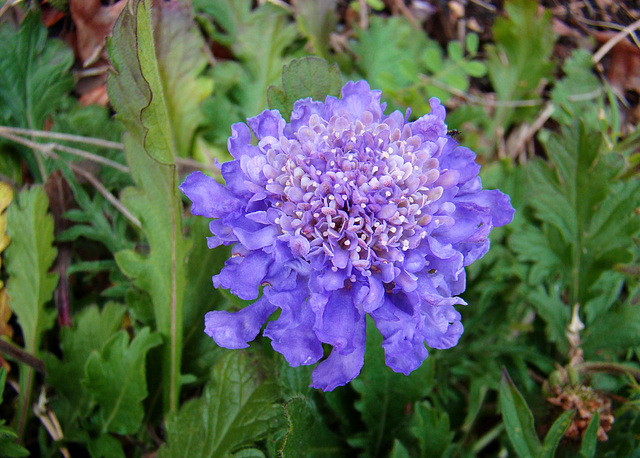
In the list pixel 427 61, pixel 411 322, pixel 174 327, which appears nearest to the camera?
pixel 411 322

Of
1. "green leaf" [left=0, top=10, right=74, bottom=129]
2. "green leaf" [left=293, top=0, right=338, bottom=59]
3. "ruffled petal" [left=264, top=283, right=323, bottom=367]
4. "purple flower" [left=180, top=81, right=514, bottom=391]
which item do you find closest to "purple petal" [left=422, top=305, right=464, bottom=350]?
"purple flower" [left=180, top=81, right=514, bottom=391]

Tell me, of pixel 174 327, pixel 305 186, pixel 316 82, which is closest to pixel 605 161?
pixel 316 82

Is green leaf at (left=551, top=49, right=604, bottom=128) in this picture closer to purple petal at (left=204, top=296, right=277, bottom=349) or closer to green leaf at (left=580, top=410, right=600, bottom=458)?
green leaf at (left=580, top=410, right=600, bottom=458)

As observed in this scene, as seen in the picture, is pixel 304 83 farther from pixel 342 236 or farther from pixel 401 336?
pixel 401 336

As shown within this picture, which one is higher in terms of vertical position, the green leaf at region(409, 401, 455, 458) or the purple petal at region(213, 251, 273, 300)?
the purple petal at region(213, 251, 273, 300)

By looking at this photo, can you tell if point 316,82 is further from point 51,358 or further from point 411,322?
point 51,358

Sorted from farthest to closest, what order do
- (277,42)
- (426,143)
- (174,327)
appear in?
(277,42), (174,327), (426,143)

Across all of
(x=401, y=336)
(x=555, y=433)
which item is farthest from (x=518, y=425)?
(x=401, y=336)

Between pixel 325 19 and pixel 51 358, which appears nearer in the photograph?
pixel 51 358

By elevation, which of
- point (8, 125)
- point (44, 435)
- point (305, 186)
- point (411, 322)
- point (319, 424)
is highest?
point (305, 186)
